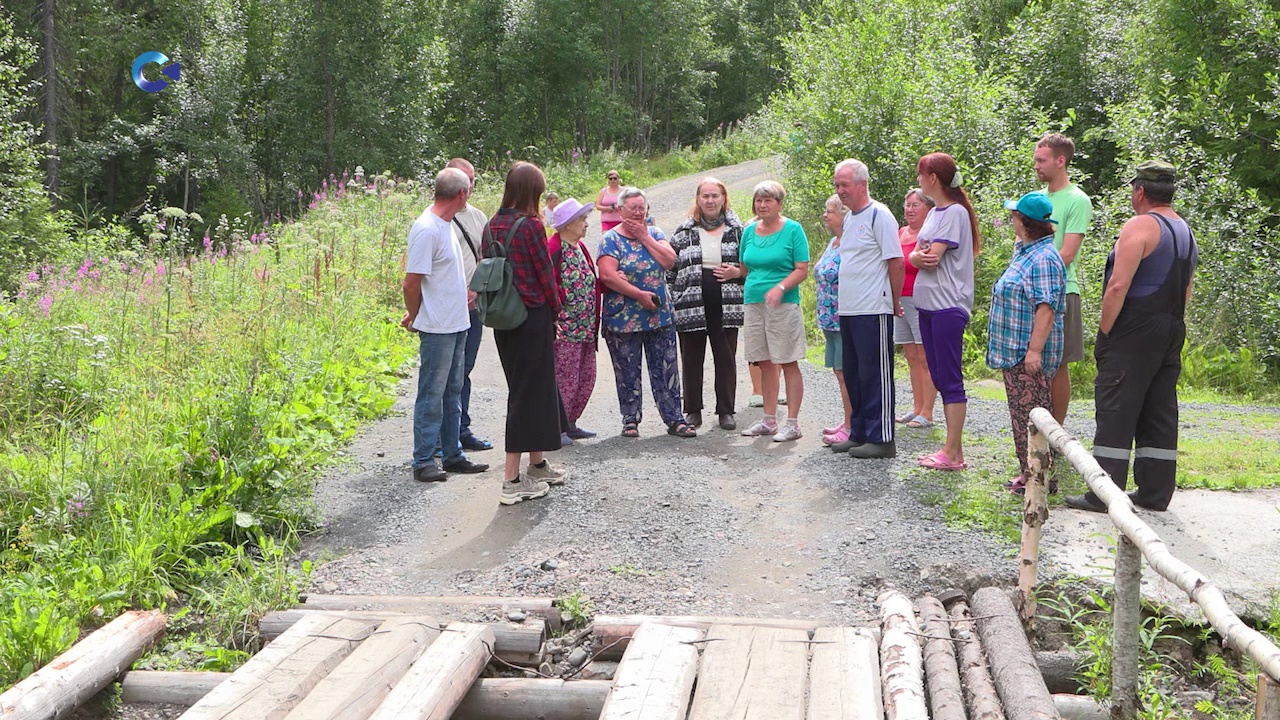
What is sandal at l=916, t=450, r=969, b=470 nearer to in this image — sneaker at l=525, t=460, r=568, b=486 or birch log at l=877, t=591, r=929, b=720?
birch log at l=877, t=591, r=929, b=720

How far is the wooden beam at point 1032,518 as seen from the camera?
15.3ft

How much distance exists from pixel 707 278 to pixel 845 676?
4.64 metres

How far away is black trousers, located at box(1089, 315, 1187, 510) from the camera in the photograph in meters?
5.93

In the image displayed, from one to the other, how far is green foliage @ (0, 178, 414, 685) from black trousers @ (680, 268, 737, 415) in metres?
2.80

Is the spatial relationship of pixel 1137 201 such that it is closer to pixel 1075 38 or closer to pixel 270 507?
pixel 270 507

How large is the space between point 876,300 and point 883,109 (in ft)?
30.7

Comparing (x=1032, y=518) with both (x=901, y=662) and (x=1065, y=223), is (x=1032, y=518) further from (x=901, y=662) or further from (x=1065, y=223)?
(x=1065, y=223)

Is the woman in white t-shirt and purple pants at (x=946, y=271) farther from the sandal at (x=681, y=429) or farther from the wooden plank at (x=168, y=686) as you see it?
the wooden plank at (x=168, y=686)

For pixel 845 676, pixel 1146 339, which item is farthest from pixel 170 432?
pixel 1146 339

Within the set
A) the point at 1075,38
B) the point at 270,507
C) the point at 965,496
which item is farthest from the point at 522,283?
the point at 1075,38

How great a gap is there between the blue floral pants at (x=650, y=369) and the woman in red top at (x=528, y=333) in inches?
61.6

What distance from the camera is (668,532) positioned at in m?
6.07

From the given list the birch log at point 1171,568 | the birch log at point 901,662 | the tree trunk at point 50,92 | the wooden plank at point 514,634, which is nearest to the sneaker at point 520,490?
the wooden plank at point 514,634

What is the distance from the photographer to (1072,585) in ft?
16.7
